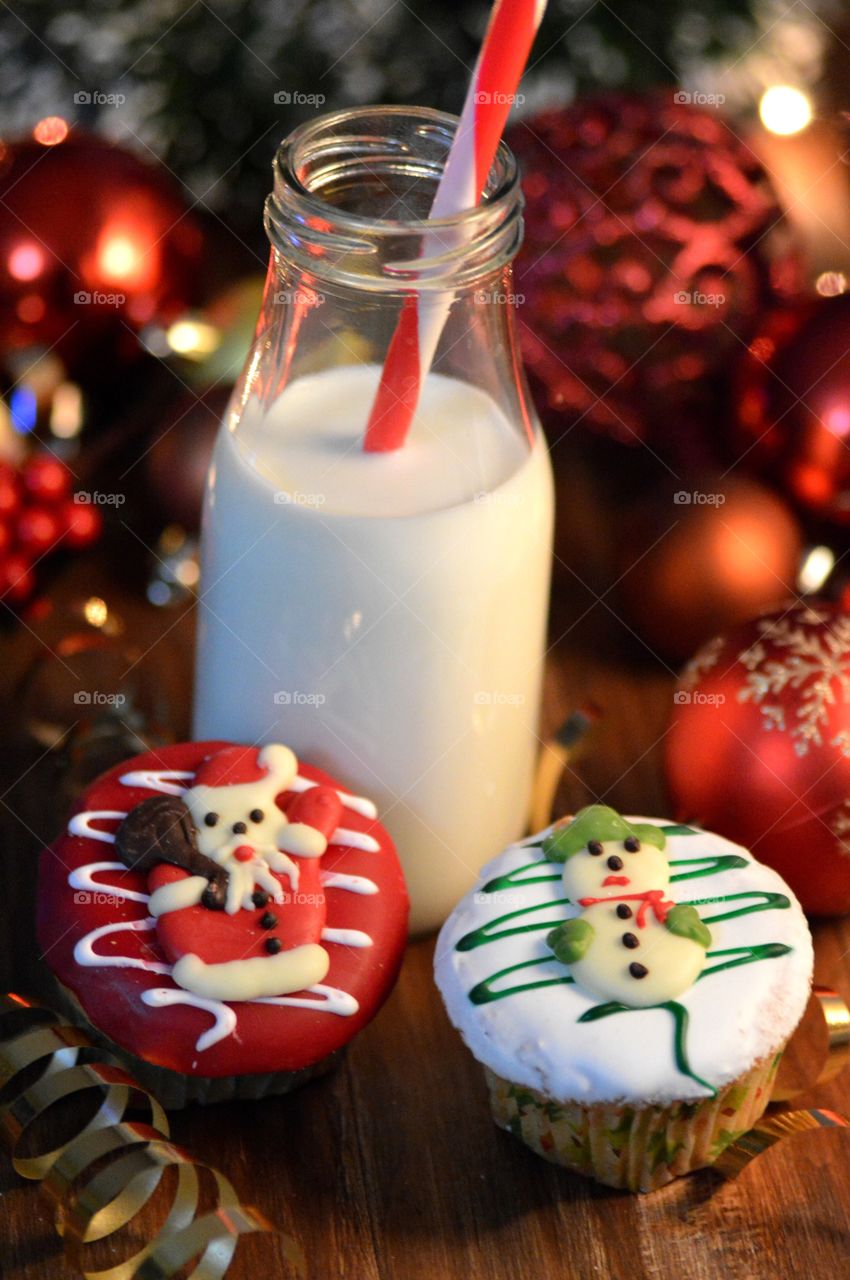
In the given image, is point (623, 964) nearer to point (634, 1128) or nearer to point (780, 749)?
point (634, 1128)

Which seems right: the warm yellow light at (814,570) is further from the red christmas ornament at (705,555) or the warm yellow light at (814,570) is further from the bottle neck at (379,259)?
the bottle neck at (379,259)

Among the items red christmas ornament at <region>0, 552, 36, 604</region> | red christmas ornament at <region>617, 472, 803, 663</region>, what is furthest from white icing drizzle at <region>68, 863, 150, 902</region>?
red christmas ornament at <region>617, 472, 803, 663</region>

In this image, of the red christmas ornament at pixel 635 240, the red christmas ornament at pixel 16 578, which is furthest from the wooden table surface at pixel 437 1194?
the red christmas ornament at pixel 635 240

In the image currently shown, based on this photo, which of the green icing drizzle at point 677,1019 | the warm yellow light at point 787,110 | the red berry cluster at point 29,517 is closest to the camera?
the green icing drizzle at point 677,1019

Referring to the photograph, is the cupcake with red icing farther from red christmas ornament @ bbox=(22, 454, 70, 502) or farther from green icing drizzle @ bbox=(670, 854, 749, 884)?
red christmas ornament @ bbox=(22, 454, 70, 502)

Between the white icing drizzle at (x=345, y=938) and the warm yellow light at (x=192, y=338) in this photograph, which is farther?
the warm yellow light at (x=192, y=338)

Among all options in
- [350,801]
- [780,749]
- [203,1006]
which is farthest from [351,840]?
[780,749]
